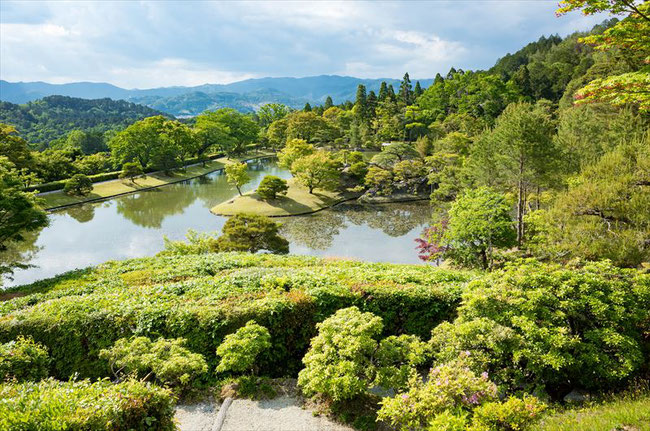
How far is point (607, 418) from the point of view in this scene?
4.55 m

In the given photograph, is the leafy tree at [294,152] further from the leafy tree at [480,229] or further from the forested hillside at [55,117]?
the forested hillside at [55,117]

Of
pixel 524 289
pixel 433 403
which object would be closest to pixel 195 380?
pixel 433 403

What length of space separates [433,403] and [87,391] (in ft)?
14.1

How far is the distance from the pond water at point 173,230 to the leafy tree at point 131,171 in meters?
4.19

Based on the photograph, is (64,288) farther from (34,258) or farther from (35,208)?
(34,258)

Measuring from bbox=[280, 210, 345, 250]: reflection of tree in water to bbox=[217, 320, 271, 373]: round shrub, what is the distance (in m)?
14.9

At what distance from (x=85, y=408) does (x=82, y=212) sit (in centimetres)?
3334

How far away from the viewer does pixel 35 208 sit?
16.1 metres

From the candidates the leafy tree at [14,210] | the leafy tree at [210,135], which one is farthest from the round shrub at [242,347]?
the leafy tree at [210,135]

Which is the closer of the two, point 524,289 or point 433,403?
point 433,403

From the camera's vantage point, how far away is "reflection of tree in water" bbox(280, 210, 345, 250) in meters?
22.9

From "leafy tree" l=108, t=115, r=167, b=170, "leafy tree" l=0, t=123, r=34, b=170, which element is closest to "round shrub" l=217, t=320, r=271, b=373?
"leafy tree" l=0, t=123, r=34, b=170

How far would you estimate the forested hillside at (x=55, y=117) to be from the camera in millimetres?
100000

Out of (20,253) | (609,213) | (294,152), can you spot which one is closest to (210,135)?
(294,152)
